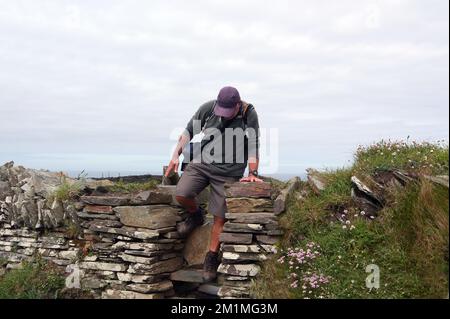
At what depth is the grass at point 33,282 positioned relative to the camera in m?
7.79

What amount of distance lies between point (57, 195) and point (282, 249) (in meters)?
4.70

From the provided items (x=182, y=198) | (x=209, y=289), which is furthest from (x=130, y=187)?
(x=209, y=289)

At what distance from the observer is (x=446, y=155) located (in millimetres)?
6711

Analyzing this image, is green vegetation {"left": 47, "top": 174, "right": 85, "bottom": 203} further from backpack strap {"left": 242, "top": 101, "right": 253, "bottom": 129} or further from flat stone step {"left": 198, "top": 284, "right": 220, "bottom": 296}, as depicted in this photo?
backpack strap {"left": 242, "top": 101, "right": 253, "bottom": 129}

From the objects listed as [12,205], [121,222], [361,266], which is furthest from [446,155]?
[12,205]

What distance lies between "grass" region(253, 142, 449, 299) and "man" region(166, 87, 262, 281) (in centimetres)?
110

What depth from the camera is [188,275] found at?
25.0 feet

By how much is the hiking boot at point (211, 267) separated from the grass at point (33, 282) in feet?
8.87

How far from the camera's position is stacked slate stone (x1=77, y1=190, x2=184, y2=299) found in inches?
296

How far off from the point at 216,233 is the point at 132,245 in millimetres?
1488

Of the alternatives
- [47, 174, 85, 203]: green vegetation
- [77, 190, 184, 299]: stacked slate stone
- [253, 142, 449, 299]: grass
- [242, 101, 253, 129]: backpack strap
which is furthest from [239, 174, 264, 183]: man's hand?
[47, 174, 85, 203]: green vegetation

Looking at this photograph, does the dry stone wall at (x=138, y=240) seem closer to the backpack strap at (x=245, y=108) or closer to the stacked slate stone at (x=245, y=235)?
the stacked slate stone at (x=245, y=235)

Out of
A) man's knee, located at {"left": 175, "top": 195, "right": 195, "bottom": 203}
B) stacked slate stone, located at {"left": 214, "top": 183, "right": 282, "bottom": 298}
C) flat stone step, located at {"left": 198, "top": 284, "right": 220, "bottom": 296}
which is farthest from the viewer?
man's knee, located at {"left": 175, "top": 195, "right": 195, "bottom": 203}
